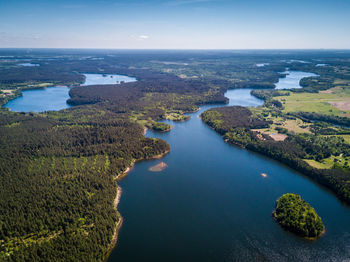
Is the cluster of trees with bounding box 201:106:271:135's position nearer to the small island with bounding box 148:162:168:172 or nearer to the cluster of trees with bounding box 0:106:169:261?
the cluster of trees with bounding box 0:106:169:261

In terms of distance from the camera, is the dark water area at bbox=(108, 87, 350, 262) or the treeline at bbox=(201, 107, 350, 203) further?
the treeline at bbox=(201, 107, 350, 203)

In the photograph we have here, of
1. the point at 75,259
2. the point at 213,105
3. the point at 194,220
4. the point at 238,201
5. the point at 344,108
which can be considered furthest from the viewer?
the point at 213,105

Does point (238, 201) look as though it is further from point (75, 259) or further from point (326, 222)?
point (75, 259)

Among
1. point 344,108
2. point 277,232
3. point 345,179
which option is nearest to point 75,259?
point 277,232

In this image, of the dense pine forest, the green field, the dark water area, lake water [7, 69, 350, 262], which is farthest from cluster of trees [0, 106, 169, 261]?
the green field

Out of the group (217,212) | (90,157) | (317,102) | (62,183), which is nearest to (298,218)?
(217,212)

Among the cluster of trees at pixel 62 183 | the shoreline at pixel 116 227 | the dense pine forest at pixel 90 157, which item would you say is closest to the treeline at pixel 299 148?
the dense pine forest at pixel 90 157
